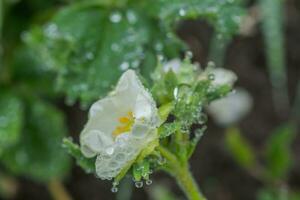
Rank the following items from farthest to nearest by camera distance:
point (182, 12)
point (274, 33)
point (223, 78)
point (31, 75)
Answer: point (31, 75) → point (274, 33) → point (182, 12) → point (223, 78)

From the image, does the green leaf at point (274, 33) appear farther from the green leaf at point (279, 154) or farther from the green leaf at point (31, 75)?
the green leaf at point (31, 75)

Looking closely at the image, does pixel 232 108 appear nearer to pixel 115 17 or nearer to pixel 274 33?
pixel 274 33

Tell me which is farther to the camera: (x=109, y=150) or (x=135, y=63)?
(x=135, y=63)

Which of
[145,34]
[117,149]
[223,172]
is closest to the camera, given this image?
[117,149]

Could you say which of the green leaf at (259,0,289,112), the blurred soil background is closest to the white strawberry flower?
the green leaf at (259,0,289,112)

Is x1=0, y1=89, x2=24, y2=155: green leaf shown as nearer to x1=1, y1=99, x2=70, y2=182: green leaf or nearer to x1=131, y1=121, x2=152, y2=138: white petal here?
x1=1, y1=99, x2=70, y2=182: green leaf

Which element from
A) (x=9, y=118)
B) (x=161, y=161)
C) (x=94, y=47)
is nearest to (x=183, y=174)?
(x=161, y=161)

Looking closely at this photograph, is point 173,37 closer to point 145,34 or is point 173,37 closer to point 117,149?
point 145,34

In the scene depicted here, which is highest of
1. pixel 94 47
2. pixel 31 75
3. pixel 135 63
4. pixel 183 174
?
pixel 31 75

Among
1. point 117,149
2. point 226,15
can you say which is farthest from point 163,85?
point 226,15
